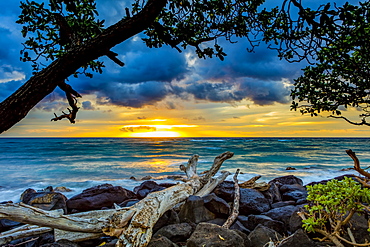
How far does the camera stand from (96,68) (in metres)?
5.13

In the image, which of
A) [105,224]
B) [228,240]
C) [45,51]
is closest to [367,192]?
[228,240]

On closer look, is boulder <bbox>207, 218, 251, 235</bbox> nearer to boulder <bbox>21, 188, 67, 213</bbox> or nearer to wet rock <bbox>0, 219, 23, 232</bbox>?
boulder <bbox>21, 188, 67, 213</bbox>

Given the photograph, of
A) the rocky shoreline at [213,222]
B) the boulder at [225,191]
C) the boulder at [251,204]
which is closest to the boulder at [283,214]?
the rocky shoreline at [213,222]

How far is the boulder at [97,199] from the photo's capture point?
293 inches

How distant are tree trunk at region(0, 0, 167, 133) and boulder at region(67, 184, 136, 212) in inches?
192

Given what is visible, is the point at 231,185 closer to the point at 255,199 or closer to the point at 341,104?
the point at 255,199

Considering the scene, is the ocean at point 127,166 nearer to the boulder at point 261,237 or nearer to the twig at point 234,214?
the twig at point 234,214

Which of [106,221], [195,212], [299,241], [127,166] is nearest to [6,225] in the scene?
[106,221]

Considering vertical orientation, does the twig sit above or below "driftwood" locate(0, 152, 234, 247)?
below

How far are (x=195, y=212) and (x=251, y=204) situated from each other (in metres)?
1.66

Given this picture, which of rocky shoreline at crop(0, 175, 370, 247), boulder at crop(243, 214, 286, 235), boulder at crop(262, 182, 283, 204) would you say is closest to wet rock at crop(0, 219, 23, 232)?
rocky shoreline at crop(0, 175, 370, 247)

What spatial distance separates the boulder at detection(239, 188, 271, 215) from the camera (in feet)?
20.1

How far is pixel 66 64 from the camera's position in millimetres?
3236

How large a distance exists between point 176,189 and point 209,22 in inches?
148
